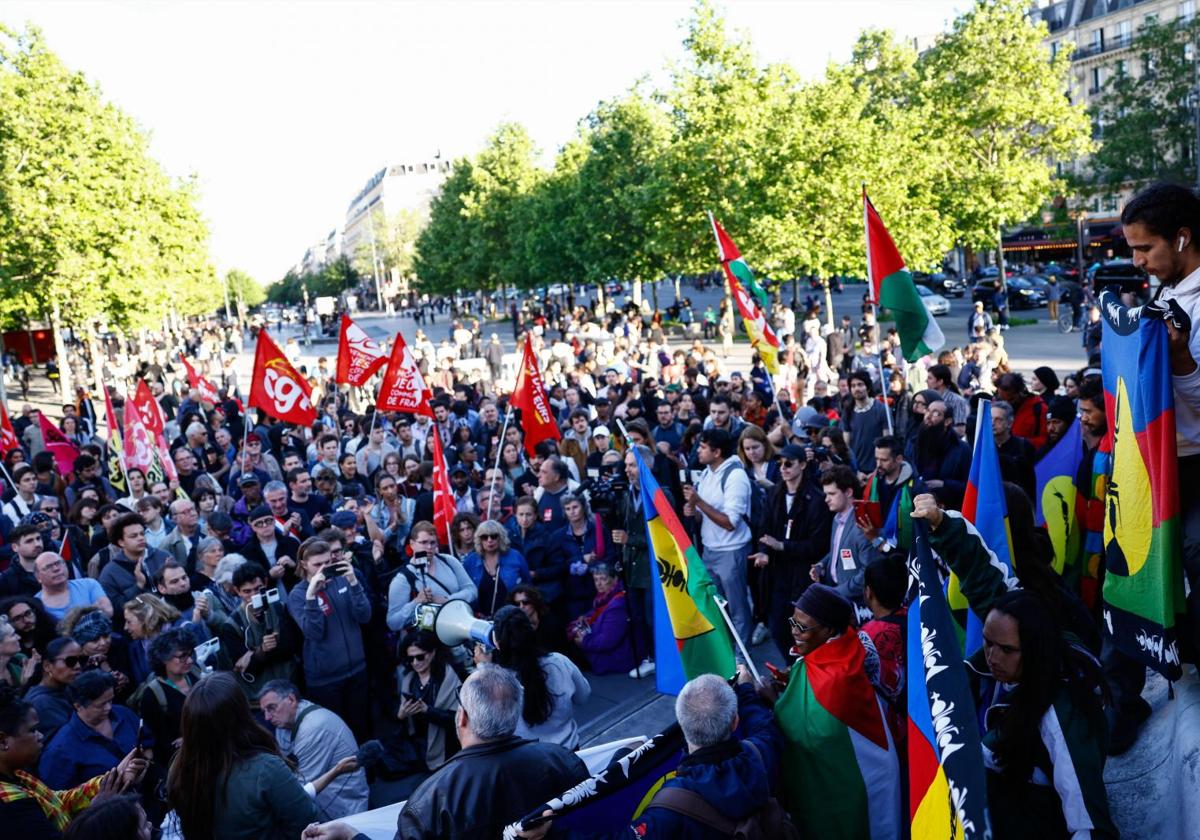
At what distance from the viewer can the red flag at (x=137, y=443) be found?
11664mm

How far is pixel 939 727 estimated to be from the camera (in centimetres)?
299

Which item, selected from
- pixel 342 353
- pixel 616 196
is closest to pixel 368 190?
pixel 616 196

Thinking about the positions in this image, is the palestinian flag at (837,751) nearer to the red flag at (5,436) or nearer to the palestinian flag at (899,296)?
the palestinian flag at (899,296)

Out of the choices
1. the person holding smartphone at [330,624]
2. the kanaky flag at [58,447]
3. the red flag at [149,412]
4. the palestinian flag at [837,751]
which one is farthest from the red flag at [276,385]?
the palestinian flag at [837,751]

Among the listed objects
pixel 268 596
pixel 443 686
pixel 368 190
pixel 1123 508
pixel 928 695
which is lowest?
pixel 443 686

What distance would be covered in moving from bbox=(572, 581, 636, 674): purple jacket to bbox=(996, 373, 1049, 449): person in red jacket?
12.2ft

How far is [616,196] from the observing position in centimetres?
4316

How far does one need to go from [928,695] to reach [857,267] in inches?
1115

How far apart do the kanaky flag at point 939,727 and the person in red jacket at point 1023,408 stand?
225 inches

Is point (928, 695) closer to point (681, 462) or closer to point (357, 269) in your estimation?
point (681, 462)

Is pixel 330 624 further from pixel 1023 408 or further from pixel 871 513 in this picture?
pixel 1023 408

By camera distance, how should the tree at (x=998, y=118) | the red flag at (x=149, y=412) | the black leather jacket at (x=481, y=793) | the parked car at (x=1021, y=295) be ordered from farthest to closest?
the parked car at (x=1021, y=295) → the tree at (x=998, y=118) → the red flag at (x=149, y=412) → the black leather jacket at (x=481, y=793)

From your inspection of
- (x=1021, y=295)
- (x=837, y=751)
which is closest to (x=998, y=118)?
(x=1021, y=295)

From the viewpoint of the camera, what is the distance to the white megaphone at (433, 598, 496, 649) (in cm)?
555
